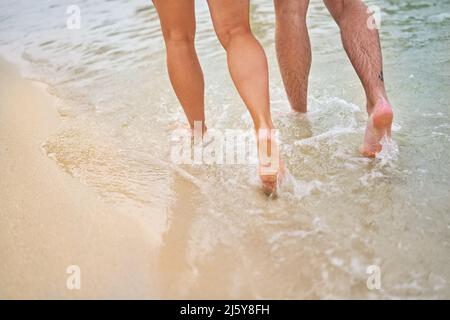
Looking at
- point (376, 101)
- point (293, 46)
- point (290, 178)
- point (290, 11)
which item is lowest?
point (290, 178)

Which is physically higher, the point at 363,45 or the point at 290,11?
the point at 290,11

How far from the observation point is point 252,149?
1.67 metres

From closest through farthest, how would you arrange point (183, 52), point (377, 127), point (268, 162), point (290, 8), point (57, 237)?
point (57, 237), point (268, 162), point (377, 127), point (183, 52), point (290, 8)

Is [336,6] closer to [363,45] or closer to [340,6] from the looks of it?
[340,6]

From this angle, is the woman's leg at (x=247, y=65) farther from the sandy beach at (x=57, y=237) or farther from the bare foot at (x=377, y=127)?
the sandy beach at (x=57, y=237)

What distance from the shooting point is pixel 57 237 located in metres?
1.19

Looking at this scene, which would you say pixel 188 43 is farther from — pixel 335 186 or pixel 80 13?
pixel 80 13

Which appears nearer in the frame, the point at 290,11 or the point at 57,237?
the point at 57,237

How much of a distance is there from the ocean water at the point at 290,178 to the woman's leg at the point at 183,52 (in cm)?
22

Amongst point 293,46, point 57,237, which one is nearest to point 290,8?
point 293,46

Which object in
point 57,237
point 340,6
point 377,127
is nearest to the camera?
point 57,237

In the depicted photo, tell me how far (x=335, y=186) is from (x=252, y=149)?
0.43 m

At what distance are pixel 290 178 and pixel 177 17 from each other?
0.69 meters
